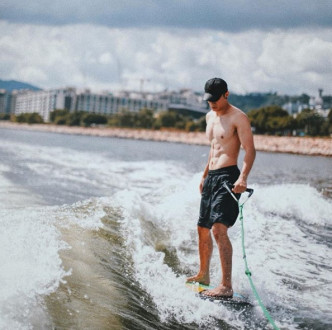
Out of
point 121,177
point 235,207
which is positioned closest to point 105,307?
point 235,207

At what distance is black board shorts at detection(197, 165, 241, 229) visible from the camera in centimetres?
414

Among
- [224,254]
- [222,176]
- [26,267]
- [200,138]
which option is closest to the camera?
[26,267]

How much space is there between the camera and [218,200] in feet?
13.7

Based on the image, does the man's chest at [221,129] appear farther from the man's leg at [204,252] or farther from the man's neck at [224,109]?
the man's leg at [204,252]

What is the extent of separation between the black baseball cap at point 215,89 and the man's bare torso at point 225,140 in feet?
0.67

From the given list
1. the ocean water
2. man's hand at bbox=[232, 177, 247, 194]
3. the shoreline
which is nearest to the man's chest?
man's hand at bbox=[232, 177, 247, 194]

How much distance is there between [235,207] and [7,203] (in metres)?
4.38

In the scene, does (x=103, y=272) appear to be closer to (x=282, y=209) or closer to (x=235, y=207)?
(x=235, y=207)

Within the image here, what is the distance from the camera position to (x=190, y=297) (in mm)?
3982

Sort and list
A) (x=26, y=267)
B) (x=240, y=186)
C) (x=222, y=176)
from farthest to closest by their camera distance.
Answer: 1. (x=222, y=176)
2. (x=240, y=186)
3. (x=26, y=267)

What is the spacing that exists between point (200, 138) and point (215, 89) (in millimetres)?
83784

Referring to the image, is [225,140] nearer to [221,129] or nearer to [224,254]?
[221,129]

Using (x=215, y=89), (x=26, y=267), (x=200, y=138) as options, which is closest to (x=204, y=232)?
(x=215, y=89)

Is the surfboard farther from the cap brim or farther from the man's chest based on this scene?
the cap brim
